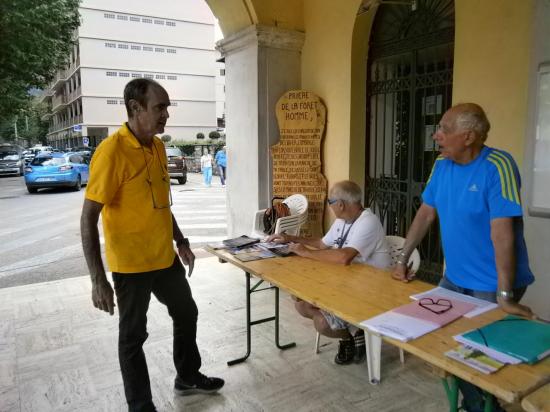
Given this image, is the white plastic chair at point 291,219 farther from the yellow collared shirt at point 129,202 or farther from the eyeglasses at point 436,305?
the eyeglasses at point 436,305

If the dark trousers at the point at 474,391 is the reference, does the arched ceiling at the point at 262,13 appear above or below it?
above

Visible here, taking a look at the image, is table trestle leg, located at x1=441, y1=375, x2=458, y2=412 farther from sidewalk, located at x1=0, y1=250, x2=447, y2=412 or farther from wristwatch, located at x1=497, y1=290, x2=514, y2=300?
sidewalk, located at x1=0, y1=250, x2=447, y2=412

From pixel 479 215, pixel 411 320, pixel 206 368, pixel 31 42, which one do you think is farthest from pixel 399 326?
pixel 31 42

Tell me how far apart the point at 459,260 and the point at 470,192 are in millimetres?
376

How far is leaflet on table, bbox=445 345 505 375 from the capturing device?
4.84ft

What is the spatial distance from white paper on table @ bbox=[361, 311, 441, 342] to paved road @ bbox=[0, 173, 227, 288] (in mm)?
5089

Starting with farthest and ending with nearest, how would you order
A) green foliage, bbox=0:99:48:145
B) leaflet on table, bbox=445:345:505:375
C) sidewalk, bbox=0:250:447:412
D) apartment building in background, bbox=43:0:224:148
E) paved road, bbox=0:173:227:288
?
green foliage, bbox=0:99:48:145, apartment building in background, bbox=43:0:224:148, paved road, bbox=0:173:227:288, sidewalk, bbox=0:250:447:412, leaflet on table, bbox=445:345:505:375

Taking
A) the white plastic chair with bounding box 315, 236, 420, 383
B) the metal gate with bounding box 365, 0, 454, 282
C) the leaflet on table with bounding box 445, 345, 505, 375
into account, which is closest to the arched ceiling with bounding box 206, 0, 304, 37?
the metal gate with bounding box 365, 0, 454, 282

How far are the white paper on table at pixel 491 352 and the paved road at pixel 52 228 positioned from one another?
543 cm

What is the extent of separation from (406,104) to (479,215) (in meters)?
2.77

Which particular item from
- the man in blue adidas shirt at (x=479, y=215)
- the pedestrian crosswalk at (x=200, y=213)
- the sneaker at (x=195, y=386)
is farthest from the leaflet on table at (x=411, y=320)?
the pedestrian crosswalk at (x=200, y=213)

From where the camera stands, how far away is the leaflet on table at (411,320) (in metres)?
1.75

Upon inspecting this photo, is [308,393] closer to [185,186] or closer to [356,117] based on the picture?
[356,117]

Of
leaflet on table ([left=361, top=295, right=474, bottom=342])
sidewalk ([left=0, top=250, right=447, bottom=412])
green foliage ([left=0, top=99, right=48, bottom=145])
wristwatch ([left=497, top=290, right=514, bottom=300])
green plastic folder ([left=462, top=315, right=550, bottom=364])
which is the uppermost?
green foliage ([left=0, top=99, right=48, bottom=145])
